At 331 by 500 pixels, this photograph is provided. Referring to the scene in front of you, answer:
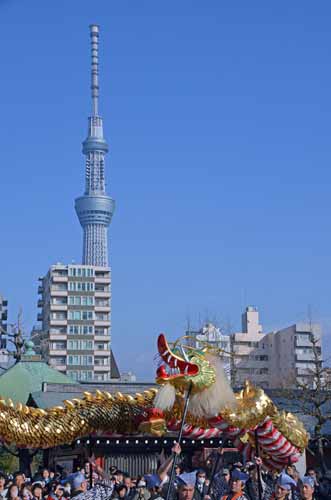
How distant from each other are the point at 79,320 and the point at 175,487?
93.2 meters

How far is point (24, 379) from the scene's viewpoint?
25281 millimetres

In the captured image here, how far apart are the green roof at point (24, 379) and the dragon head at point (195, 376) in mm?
8920

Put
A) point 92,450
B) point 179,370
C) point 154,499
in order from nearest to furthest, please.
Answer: point 154,499
point 179,370
point 92,450

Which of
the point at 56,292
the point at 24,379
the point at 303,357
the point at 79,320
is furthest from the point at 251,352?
the point at 24,379

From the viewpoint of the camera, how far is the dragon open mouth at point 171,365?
52.2ft

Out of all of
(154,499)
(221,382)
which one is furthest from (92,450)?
(154,499)

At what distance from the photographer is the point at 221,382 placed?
53.0ft

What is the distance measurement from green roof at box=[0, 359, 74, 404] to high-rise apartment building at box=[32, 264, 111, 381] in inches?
2856

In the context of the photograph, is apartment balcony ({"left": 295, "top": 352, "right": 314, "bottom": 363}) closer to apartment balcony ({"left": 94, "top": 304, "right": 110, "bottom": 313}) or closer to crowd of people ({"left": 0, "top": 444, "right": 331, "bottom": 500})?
apartment balcony ({"left": 94, "top": 304, "right": 110, "bottom": 313})

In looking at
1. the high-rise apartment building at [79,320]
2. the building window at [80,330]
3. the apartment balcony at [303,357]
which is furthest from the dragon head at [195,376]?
the building window at [80,330]

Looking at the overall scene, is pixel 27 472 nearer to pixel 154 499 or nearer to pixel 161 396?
pixel 161 396

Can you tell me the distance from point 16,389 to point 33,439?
23.1 ft

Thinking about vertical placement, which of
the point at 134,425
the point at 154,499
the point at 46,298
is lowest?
the point at 154,499

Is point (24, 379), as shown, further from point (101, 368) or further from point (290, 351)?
point (101, 368)
